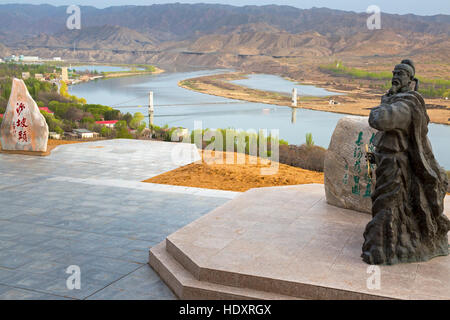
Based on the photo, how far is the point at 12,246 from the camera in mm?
6141

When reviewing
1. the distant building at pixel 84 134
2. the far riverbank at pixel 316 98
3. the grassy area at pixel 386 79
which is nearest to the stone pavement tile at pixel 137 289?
the distant building at pixel 84 134

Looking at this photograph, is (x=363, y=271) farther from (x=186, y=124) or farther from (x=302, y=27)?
(x=302, y=27)

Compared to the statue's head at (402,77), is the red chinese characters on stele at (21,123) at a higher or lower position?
lower

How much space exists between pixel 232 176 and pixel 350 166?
4.34 m

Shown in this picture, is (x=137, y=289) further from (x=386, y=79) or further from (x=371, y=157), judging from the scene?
(x=386, y=79)

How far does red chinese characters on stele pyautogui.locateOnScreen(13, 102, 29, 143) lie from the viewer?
39.9ft

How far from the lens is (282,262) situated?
492cm

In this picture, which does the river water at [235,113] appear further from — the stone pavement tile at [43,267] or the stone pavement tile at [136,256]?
the stone pavement tile at [43,267]

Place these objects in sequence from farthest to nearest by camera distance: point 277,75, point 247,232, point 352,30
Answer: point 352,30 → point 277,75 → point 247,232

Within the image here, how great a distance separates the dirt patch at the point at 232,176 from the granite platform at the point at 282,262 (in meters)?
3.39

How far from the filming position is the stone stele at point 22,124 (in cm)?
1214

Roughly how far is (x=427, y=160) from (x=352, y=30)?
78008 millimetres

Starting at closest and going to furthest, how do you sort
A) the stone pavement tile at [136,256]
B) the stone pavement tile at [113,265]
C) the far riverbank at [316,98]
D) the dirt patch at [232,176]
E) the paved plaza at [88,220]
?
the paved plaza at [88,220], the stone pavement tile at [113,265], the stone pavement tile at [136,256], the dirt patch at [232,176], the far riverbank at [316,98]
